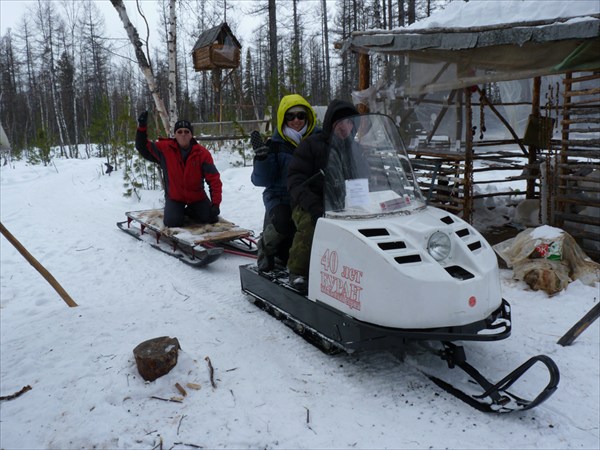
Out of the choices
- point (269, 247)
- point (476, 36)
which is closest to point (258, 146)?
point (269, 247)

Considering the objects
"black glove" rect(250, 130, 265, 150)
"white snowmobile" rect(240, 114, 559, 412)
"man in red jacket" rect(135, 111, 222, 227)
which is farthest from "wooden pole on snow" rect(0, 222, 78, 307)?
"man in red jacket" rect(135, 111, 222, 227)

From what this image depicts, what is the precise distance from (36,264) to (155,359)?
5.48 feet

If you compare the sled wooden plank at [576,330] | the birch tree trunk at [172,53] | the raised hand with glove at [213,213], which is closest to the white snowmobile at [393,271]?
the sled wooden plank at [576,330]

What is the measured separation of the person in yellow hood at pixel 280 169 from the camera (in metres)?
4.36

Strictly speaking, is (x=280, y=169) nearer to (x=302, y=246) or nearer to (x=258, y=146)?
(x=258, y=146)

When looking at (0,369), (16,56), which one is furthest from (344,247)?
(16,56)

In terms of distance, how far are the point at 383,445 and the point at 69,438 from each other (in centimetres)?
175

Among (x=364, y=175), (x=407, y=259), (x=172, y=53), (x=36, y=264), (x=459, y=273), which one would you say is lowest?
(x=36, y=264)

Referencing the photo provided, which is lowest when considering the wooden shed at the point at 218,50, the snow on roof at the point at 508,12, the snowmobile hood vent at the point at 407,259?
the snowmobile hood vent at the point at 407,259

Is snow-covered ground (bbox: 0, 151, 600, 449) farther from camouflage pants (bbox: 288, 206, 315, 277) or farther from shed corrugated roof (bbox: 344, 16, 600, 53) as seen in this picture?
shed corrugated roof (bbox: 344, 16, 600, 53)

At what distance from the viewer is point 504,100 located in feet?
28.8

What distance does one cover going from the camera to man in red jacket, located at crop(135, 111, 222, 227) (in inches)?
260

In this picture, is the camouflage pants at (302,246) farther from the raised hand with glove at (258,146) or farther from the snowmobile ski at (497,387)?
the snowmobile ski at (497,387)

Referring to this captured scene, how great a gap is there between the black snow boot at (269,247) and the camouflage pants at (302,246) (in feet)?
1.95
